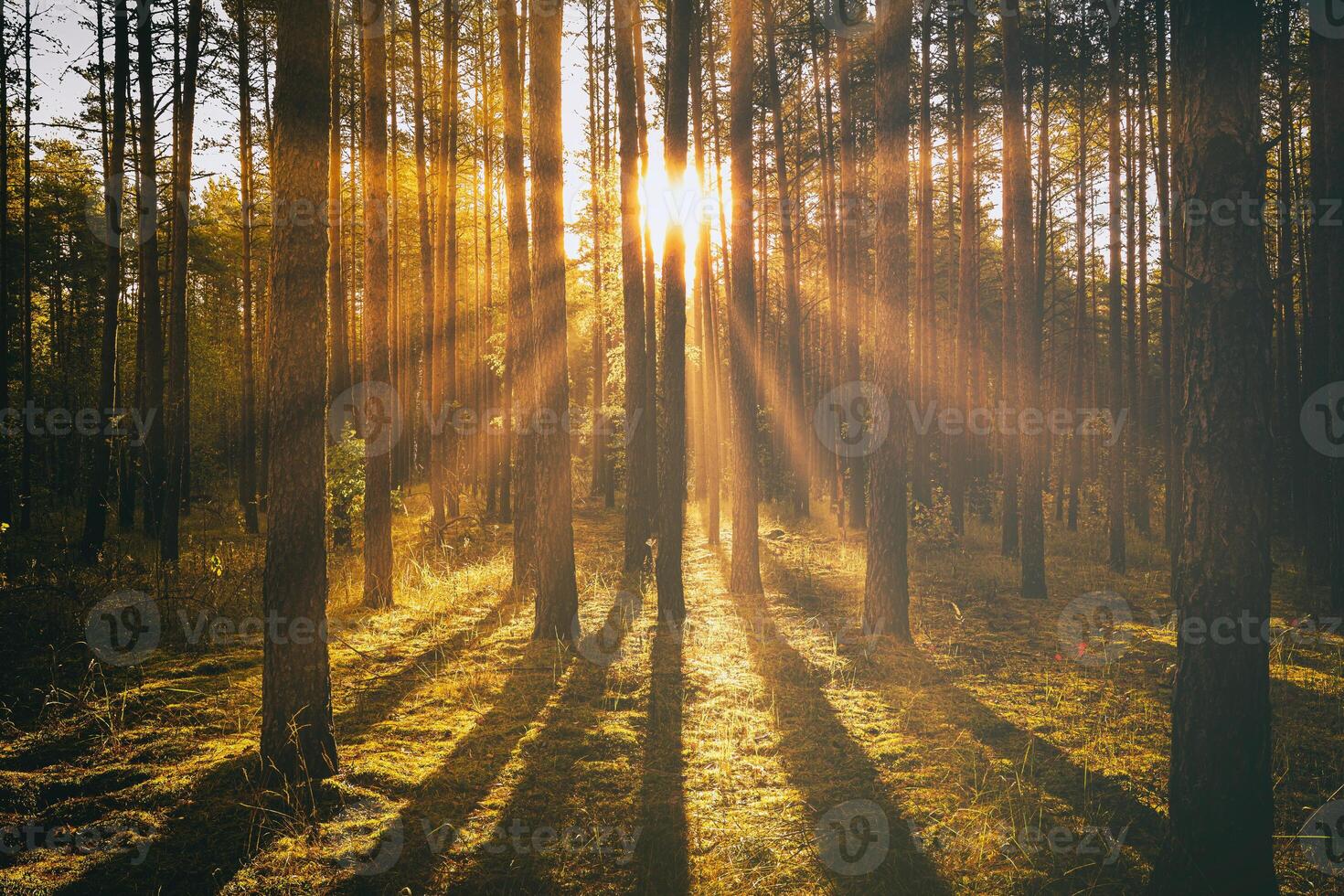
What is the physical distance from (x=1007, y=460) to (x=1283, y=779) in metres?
7.92

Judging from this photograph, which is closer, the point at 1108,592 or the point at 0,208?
the point at 1108,592

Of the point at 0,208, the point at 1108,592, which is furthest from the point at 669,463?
the point at 0,208

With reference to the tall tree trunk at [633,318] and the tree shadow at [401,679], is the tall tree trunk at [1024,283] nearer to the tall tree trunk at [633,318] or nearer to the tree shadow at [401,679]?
the tall tree trunk at [633,318]

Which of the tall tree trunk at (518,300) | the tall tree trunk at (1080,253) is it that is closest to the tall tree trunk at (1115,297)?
the tall tree trunk at (1080,253)

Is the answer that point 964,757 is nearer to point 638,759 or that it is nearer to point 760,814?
point 760,814

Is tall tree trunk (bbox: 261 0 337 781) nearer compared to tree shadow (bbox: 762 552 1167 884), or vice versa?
tree shadow (bbox: 762 552 1167 884)

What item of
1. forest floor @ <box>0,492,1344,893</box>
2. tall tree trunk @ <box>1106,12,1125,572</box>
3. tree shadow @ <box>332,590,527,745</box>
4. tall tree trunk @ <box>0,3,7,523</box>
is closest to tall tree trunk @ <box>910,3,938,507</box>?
tall tree trunk @ <box>1106,12,1125,572</box>

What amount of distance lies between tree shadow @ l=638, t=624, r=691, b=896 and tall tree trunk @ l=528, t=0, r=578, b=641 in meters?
1.67

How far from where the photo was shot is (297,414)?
14.1 ft

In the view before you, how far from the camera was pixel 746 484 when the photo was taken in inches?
399

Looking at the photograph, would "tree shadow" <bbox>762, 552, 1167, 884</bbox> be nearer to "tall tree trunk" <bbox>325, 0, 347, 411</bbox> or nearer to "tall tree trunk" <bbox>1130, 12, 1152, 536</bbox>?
"tall tree trunk" <bbox>325, 0, 347, 411</bbox>

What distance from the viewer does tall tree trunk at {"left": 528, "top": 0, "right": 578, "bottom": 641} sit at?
743 cm

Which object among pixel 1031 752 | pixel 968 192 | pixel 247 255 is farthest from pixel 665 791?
pixel 247 255

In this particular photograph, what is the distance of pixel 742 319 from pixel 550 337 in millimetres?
3740
